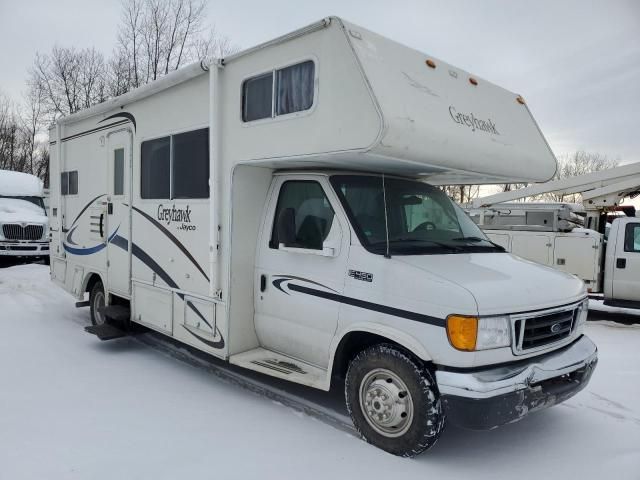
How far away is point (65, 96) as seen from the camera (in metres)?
28.2

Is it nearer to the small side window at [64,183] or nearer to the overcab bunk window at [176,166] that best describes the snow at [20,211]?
the small side window at [64,183]

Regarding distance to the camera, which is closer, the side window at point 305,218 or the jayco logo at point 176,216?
the side window at point 305,218

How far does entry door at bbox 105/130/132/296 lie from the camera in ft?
20.8

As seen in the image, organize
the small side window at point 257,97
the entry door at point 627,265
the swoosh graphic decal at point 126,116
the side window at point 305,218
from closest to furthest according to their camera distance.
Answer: the side window at point 305,218 → the small side window at point 257,97 → the swoosh graphic decal at point 126,116 → the entry door at point 627,265

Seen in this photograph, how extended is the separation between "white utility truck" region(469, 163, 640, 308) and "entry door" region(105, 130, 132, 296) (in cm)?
756

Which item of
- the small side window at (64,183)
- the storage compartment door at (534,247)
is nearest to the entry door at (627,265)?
the storage compartment door at (534,247)

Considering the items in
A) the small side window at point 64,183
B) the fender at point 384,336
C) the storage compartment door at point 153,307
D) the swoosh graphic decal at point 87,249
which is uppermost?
the small side window at point 64,183

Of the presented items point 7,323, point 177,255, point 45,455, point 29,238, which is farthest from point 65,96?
point 45,455

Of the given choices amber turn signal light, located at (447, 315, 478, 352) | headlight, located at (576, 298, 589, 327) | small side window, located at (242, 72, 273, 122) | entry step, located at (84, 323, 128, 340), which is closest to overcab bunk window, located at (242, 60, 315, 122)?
small side window, located at (242, 72, 273, 122)

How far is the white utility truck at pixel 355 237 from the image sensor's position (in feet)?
11.7

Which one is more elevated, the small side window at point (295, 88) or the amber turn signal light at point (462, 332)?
the small side window at point (295, 88)

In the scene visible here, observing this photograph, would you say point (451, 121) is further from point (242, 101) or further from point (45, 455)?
point (45, 455)

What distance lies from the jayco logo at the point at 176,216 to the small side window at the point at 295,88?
1684mm

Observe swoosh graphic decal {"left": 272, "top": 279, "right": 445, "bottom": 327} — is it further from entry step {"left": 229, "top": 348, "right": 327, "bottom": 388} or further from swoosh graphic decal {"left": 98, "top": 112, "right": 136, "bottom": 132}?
swoosh graphic decal {"left": 98, "top": 112, "right": 136, "bottom": 132}
